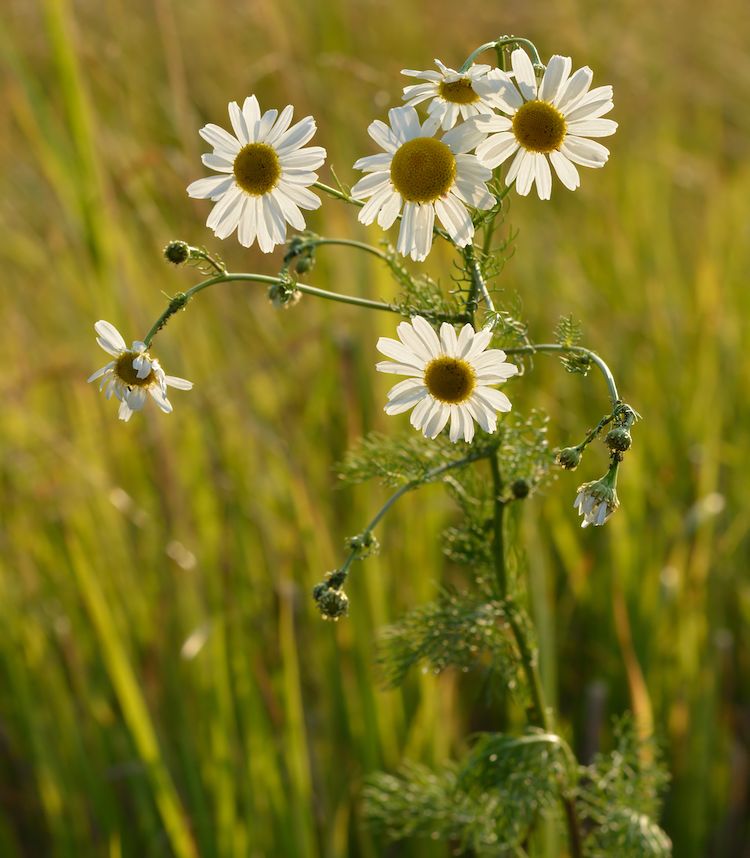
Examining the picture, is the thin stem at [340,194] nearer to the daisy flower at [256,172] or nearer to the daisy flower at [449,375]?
the daisy flower at [256,172]

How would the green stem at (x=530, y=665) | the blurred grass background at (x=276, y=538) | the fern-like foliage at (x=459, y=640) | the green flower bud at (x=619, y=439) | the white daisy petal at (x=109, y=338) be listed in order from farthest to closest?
the blurred grass background at (x=276, y=538), the fern-like foliage at (x=459, y=640), the green stem at (x=530, y=665), the white daisy petal at (x=109, y=338), the green flower bud at (x=619, y=439)

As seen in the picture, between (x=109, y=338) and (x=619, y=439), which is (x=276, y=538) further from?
(x=619, y=439)

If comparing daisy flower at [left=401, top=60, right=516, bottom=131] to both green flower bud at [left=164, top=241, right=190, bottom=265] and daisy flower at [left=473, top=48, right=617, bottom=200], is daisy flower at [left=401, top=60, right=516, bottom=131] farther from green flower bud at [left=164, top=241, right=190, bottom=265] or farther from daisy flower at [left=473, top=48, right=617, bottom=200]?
green flower bud at [left=164, top=241, right=190, bottom=265]

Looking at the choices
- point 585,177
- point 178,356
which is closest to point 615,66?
point 585,177

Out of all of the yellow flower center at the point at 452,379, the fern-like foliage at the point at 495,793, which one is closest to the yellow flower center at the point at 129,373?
the yellow flower center at the point at 452,379

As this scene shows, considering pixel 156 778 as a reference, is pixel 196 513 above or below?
above

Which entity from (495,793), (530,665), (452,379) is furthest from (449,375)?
(495,793)

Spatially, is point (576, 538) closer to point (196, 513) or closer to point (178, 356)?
point (196, 513)
